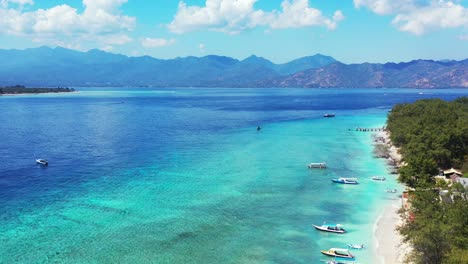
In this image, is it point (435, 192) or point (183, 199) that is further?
point (183, 199)

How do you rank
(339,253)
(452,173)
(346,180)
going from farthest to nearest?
1. (346,180)
2. (452,173)
3. (339,253)

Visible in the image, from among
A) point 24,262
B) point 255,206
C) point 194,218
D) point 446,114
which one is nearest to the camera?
point 24,262

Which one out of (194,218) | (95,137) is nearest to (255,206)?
(194,218)

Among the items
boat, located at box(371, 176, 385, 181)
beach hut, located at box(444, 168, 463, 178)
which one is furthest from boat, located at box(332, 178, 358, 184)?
beach hut, located at box(444, 168, 463, 178)

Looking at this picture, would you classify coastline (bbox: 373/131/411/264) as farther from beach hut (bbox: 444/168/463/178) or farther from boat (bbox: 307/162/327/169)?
boat (bbox: 307/162/327/169)

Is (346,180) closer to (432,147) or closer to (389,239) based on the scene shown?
(432,147)

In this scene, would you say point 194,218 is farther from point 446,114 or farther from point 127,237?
point 446,114

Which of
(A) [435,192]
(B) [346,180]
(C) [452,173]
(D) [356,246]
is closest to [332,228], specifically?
(D) [356,246]

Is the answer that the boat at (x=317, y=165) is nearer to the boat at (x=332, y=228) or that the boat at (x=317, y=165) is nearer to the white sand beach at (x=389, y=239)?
the white sand beach at (x=389, y=239)
